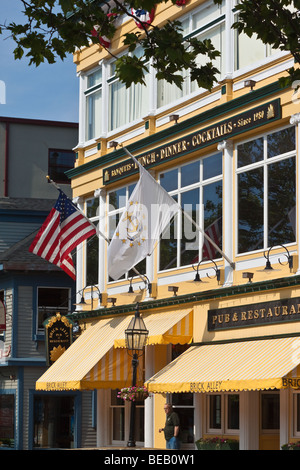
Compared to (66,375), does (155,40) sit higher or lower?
higher

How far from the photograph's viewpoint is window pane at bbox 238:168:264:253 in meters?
22.6

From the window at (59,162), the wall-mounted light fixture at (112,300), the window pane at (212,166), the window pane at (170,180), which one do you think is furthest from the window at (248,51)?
the window at (59,162)

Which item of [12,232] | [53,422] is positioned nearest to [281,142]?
[53,422]

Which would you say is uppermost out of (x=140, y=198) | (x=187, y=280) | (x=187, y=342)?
(x=140, y=198)

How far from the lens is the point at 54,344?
33.3 meters

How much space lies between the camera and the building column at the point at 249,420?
2258cm

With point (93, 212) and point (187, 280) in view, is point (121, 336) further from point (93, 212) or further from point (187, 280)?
point (93, 212)

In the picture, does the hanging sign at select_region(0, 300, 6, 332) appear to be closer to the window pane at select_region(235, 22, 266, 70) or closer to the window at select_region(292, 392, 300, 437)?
the window pane at select_region(235, 22, 266, 70)

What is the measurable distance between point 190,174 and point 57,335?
9.79 meters

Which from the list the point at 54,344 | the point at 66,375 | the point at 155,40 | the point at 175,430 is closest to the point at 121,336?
the point at 66,375

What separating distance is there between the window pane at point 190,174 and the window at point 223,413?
5.23 m

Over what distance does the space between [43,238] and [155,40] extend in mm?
14236

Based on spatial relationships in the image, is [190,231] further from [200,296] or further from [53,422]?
[53,422]

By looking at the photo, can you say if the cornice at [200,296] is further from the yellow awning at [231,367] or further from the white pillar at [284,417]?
the white pillar at [284,417]
